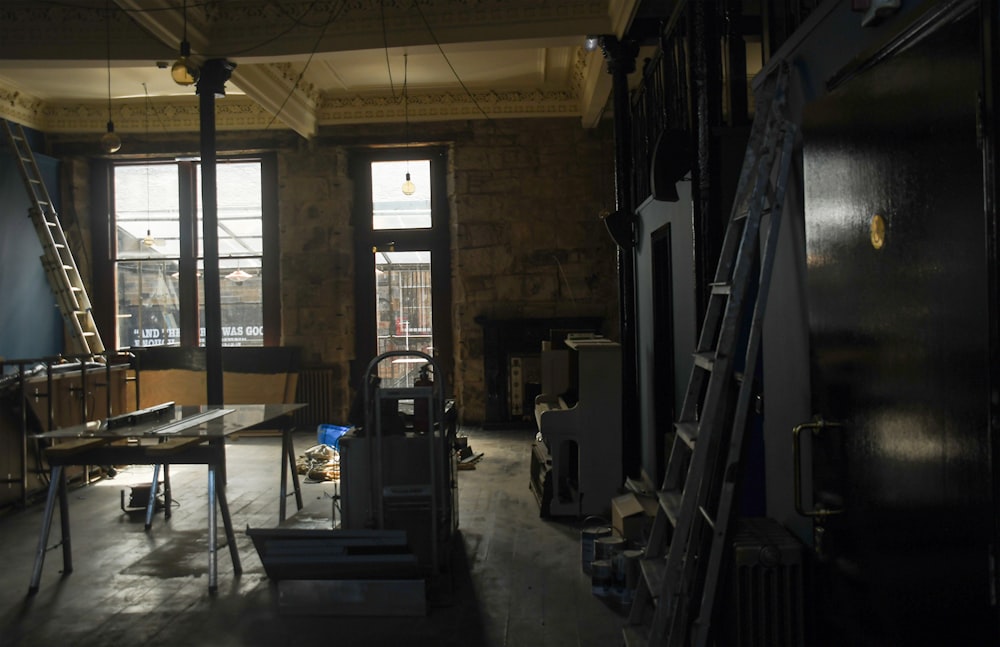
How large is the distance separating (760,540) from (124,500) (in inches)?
230

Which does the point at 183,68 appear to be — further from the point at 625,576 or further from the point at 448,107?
the point at 625,576

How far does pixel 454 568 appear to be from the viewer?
4.98 m

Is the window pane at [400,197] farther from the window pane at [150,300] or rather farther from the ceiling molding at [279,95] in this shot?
the window pane at [150,300]

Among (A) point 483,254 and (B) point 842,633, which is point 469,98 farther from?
(B) point 842,633

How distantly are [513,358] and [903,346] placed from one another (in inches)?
345

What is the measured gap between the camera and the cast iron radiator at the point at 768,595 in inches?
106

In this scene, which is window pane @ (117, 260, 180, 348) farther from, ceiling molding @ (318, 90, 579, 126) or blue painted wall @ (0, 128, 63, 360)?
ceiling molding @ (318, 90, 579, 126)

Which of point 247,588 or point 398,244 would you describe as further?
point 398,244

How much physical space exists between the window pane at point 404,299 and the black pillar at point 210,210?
370cm

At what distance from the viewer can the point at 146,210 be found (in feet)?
37.9

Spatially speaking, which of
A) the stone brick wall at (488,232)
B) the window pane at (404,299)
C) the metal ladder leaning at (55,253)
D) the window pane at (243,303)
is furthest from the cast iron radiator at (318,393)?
the metal ladder leaning at (55,253)

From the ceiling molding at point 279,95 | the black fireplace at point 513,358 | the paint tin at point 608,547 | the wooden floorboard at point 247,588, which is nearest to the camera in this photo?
the wooden floorboard at point 247,588

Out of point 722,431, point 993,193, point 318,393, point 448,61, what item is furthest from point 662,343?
point 318,393

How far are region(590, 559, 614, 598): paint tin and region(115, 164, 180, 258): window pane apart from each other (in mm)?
9095
